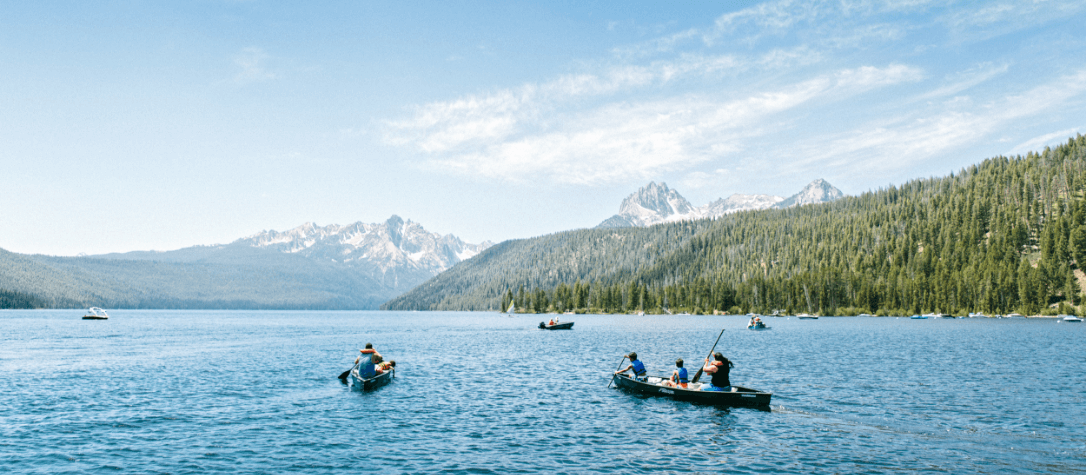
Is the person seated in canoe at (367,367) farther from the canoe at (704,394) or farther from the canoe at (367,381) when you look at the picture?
the canoe at (704,394)

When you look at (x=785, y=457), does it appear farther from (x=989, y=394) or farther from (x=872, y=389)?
(x=989, y=394)

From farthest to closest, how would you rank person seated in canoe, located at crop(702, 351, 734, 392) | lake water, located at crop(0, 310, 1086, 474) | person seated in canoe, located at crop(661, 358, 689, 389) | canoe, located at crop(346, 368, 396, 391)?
canoe, located at crop(346, 368, 396, 391) → person seated in canoe, located at crop(661, 358, 689, 389) → person seated in canoe, located at crop(702, 351, 734, 392) → lake water, located at crop(0, 310, 1086, 474)

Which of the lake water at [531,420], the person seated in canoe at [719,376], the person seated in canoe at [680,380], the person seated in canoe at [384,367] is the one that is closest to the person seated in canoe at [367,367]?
the person seated in canoe at [384,367]

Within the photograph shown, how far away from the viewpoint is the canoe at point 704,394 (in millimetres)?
38281

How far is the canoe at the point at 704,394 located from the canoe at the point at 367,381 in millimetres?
19218

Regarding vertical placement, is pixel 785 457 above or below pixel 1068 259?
below

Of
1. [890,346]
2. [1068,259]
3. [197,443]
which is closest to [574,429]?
[197,443]

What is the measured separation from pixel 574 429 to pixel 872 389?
84.6 feet

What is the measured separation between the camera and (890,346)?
8462 cm

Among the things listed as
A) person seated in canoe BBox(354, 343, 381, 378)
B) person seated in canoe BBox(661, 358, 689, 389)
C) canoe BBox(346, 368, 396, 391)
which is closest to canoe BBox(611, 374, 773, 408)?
person seated in canoe BBox(661, 358, 689, 389)

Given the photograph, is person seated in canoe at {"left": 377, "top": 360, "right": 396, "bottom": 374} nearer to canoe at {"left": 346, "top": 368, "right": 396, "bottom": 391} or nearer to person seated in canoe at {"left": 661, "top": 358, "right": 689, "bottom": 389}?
canoe at {"left": 346, "top": 368, "right": 396, "bottom": 391}

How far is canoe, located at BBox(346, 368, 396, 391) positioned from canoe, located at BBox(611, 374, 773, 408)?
19.2 meters

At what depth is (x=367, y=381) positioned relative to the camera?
154 feet

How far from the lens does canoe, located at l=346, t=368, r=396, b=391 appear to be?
46969 mm
